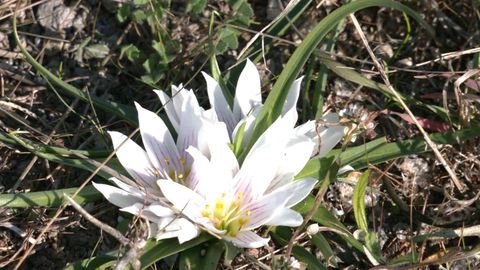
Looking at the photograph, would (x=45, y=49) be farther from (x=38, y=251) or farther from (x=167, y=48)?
(x=38, y=251)

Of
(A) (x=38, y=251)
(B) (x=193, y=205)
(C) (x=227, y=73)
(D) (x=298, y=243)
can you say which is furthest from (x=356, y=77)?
(A) (x=38, y=251)

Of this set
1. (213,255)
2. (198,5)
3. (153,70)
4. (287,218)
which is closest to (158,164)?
(213,255)

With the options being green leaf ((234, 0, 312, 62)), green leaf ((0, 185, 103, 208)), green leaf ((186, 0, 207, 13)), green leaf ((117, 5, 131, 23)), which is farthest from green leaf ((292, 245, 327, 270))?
green leaf ((117, 5, 131, 23))

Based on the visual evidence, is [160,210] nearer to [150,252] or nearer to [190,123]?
[150,252]

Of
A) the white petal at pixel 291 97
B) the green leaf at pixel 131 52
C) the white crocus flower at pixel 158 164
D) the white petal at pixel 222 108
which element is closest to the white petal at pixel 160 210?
the white crocus flower at pixel 158 164

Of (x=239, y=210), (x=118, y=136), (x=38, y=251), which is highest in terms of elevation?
(x=118, y=136)

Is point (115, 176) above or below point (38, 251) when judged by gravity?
above

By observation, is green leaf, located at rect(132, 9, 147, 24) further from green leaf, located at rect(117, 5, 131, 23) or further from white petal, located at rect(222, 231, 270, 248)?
white petal, located at rect(222, 231, 270, 248)
